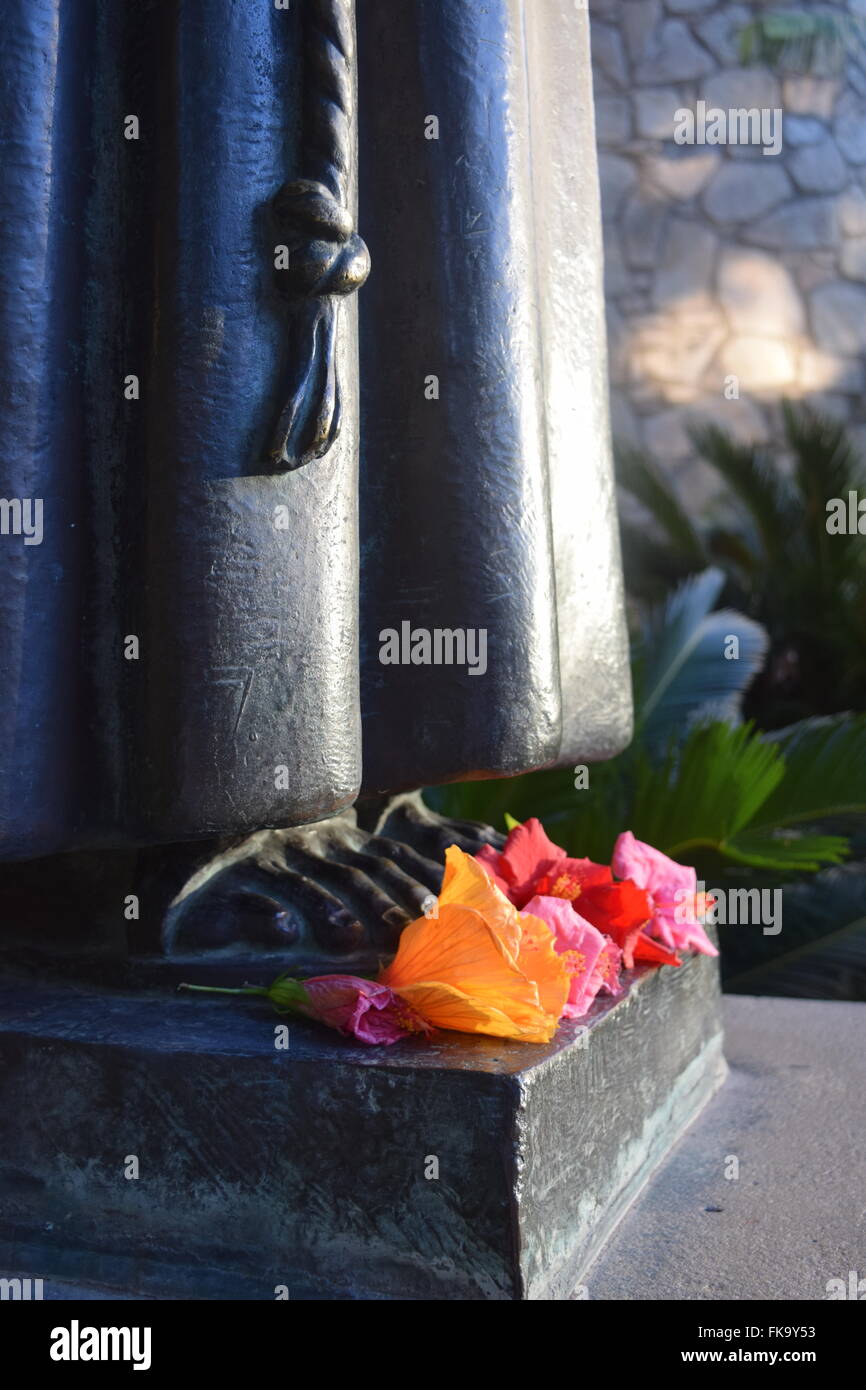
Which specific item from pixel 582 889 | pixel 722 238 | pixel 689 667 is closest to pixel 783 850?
pixel 689 667

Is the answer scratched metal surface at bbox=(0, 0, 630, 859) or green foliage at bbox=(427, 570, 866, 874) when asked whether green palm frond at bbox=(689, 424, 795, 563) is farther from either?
scratched metal surface at bbox=(0, 0, 630, 859)

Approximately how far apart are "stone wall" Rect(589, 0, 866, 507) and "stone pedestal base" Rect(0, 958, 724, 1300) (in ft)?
24.1

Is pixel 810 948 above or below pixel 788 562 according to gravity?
below

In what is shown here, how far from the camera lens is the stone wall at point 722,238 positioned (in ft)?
27.6

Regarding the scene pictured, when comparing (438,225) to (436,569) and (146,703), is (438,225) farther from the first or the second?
(146,703)

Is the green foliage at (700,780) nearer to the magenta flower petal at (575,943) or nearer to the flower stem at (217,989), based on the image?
the magenta flower petal at (575,943)

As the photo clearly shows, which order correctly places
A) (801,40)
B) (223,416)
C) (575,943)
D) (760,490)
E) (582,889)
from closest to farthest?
(223,416) → (575,943) → (582,889) → (760,490) → (801,40)

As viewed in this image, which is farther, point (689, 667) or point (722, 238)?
point (722, 238)

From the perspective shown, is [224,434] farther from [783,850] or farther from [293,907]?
[783,850]

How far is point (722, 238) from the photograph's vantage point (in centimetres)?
848

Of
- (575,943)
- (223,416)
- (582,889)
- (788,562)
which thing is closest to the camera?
(223,416)

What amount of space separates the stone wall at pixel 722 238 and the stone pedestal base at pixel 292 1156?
7.34m

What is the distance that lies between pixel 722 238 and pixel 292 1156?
26.7 feet

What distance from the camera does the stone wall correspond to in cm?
840
